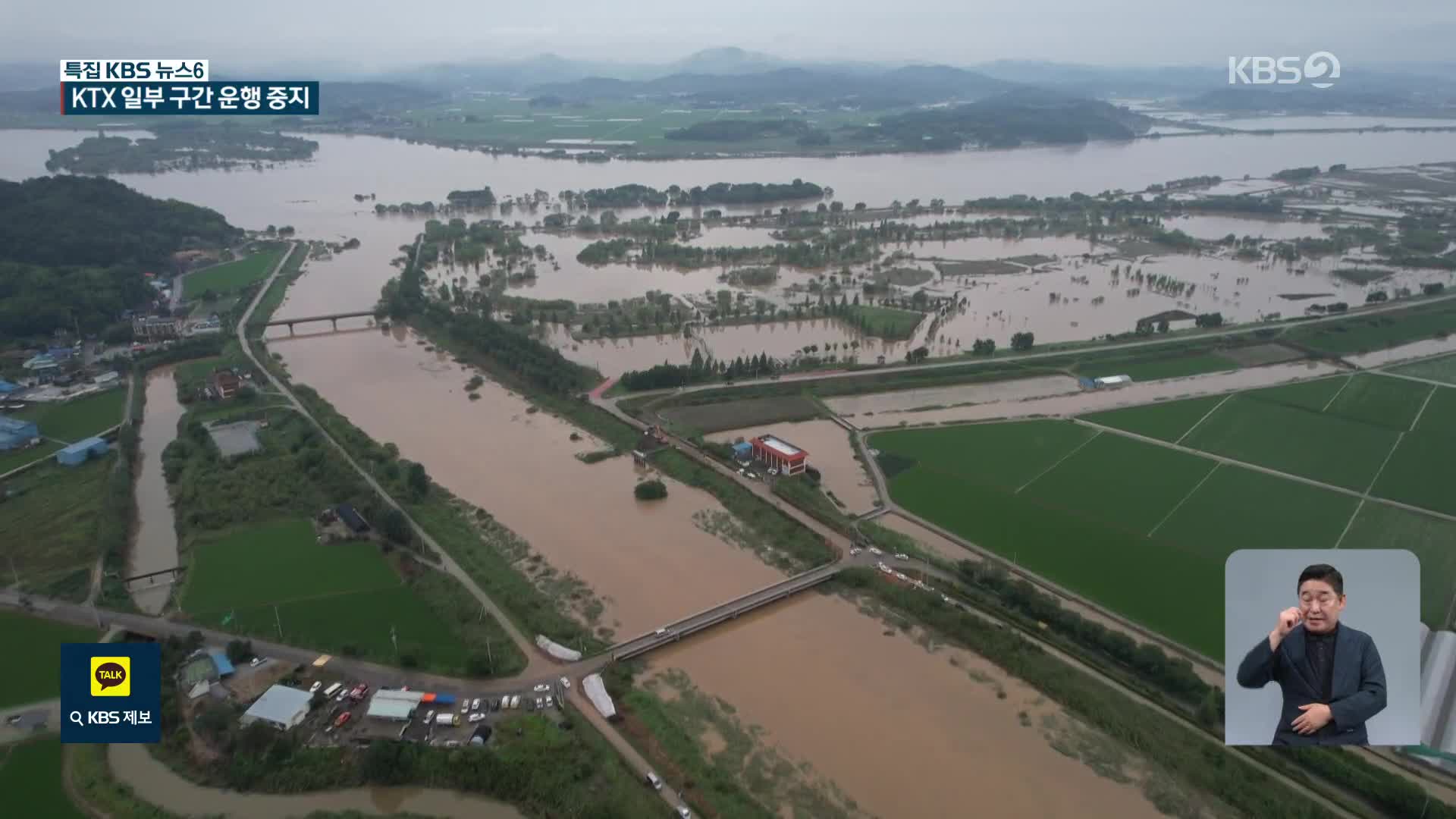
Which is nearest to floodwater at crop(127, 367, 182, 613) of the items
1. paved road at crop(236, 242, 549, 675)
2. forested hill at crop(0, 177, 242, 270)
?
paved road at crop(236, 242, 549, 675)

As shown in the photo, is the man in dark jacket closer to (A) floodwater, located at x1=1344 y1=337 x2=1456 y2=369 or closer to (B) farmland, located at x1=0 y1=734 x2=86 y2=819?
(B) farmland, located at x1=0 y1=734 x2=86 y2=819

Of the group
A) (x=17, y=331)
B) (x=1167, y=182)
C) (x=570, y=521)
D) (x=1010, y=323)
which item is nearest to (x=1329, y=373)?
(x=1010, y=323)

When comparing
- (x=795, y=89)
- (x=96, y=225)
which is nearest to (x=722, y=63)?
(x=795, y=89)

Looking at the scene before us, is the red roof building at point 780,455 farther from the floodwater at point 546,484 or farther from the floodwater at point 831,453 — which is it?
the floodwater at point 546,484

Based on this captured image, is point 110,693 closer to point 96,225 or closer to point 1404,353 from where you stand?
point 1404,353

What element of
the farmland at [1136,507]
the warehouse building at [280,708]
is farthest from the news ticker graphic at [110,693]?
the farmland at [1136,507]

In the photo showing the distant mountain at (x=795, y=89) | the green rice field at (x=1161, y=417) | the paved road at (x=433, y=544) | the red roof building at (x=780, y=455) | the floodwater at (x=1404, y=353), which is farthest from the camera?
the distant mountain at (x=795, y=89)
